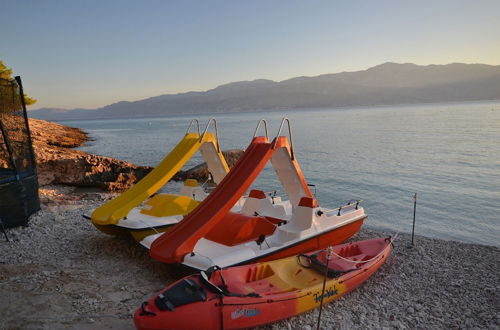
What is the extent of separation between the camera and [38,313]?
5.67m

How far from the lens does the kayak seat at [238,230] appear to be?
7859 millimetres

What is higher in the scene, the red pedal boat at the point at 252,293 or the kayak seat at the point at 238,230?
the kayak seat at the point at 238,230

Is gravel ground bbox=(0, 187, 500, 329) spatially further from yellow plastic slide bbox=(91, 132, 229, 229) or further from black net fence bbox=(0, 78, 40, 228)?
yellow plastic slide bbox=(91, 132, 229, 229)

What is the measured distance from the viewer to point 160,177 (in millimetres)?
9641

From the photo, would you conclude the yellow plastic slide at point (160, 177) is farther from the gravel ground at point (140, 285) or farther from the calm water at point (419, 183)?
the calm water at point (419, 183)

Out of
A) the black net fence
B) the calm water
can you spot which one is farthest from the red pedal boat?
the calm water

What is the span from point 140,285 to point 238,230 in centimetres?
228

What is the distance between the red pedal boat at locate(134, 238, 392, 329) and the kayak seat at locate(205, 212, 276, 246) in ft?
3.92

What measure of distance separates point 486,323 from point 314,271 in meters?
3.01

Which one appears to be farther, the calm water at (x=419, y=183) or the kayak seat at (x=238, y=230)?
the calm water at (x=419, y=183)

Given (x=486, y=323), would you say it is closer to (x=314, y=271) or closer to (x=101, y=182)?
(x=314, y=271)

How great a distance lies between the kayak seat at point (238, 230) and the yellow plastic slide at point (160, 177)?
7.57ft

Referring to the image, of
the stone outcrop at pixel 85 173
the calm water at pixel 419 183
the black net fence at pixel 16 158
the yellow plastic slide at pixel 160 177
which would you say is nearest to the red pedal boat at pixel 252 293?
the yellow plastic slide at pixel 160 177

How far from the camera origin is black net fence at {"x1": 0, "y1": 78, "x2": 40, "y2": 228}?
9531mm
